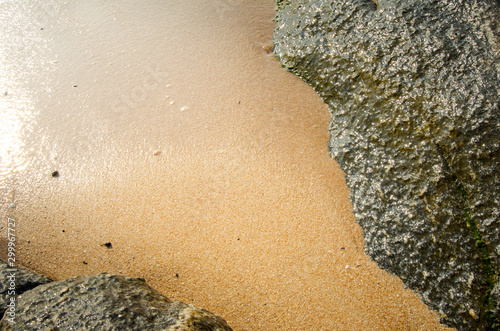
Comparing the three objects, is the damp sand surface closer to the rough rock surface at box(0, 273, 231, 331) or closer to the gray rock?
the gray rock

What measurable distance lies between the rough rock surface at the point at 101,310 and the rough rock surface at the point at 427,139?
3.28 ft

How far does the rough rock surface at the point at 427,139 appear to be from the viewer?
1.47 meters

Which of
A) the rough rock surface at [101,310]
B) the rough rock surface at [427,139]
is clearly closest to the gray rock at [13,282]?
the rough rock surface at [101,310]

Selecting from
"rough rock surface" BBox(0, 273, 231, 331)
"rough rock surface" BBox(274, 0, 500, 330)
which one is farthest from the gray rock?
"rough rock surface" BBox(274, 0, 500, 330)

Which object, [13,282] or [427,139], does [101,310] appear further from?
[427,139]

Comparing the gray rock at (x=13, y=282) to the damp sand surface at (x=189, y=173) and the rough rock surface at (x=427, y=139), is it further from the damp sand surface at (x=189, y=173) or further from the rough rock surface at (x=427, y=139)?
the rough rock surface at (x=427, y=139)

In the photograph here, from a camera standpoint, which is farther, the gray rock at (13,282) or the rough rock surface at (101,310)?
the gray rock at (13,282)

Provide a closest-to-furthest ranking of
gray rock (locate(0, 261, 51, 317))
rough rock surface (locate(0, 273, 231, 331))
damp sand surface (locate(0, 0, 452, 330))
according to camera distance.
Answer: rough rock surface (locate(0, 273, 231, 331)) → gray rock (locate(0, 261, 51, 317)) → damp sand surface (locate(0, 0, 452, 330))

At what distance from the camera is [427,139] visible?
65.6 inches

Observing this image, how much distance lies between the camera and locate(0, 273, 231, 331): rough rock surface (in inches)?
43.9

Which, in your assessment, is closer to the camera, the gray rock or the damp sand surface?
the gray rock

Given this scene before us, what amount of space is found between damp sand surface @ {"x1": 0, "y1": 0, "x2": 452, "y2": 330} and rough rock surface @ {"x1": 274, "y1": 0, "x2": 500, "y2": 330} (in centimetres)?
13

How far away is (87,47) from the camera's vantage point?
9.08 feet

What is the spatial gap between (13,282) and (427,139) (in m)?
2.08
